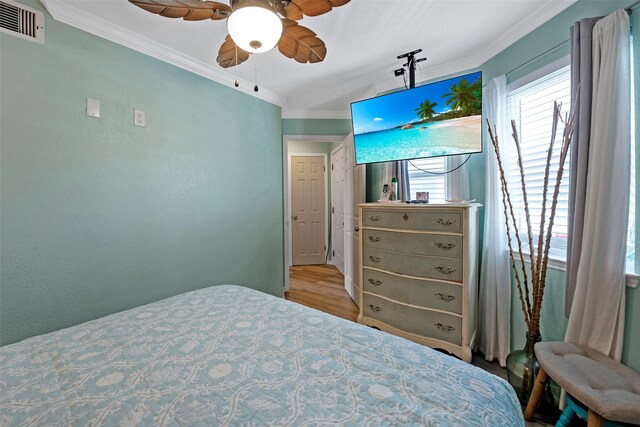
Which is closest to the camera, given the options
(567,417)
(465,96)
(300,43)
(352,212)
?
(567,417)

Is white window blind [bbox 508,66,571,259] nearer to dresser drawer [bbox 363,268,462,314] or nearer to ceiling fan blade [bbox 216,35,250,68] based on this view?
dresser drawer [bbox 363,268,462,314]

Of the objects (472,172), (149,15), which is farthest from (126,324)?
(472,172)

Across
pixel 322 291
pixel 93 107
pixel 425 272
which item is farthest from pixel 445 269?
pixel 93 107

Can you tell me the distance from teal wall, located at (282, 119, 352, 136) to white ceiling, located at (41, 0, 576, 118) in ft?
2.49

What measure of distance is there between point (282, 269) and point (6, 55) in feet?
9.45

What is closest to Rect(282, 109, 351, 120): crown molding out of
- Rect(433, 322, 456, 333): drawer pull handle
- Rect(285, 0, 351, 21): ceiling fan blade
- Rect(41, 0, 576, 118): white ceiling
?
Rect(41, 0, 576, 118): white ceiling

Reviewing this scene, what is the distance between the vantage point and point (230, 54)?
5.23ft

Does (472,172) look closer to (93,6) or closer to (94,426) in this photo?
(94,426)

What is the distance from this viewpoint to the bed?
2.30ft

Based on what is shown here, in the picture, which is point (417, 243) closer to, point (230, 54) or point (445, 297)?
point (445, 297)

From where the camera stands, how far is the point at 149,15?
1840 mm

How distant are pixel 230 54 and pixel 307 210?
3806mm

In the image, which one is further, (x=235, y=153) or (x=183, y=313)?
(x=235, y=153)

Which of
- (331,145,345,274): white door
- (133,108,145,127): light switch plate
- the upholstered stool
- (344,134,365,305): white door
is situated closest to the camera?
the upholstered stool
